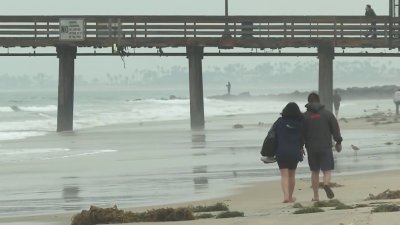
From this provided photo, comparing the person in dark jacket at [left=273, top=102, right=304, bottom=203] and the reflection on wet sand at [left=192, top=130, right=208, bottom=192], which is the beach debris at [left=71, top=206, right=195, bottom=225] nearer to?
the person in dark jacket at [left=273, top=102, right=304, bottom=203]

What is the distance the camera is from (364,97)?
4085 inches

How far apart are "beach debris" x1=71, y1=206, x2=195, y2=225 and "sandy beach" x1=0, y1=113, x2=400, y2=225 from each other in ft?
0.86

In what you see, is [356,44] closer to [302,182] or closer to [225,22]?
[225,22]

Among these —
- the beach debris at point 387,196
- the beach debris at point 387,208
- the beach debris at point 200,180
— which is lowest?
the beach debris at point 387,208

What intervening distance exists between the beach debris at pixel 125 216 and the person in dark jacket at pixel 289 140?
Answer: 7.38 ft

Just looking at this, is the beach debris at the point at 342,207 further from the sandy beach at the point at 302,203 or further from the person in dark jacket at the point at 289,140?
the person in dark jacket at the point at 289,140

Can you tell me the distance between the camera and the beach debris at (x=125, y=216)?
11.6m

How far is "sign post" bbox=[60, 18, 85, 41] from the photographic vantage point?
118 feet

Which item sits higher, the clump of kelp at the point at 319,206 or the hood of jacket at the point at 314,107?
the hood of jacket at the point at 314,107

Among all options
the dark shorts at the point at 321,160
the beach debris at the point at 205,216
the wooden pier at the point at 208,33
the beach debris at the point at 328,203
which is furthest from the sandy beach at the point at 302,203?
the wooden pier at the point at 208,33

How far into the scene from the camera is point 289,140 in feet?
44.4

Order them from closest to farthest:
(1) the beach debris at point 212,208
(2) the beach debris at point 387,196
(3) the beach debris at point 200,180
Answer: (1) the beach debris at point 212,208
(2) the beach debris at point 387,196
(3) the beach debris at point 200,180

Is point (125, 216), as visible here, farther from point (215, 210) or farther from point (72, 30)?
point (72, 30)

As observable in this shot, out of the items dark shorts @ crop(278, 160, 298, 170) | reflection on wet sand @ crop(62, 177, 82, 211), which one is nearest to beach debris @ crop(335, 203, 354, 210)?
dark shorts @ crop(278, 160, 298, 170)
